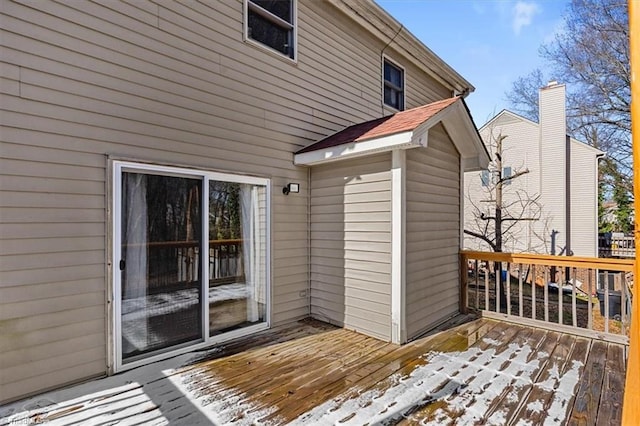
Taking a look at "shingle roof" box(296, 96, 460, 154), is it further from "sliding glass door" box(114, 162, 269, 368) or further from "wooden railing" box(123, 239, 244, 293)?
"wooden railing" box(123, 239, 244, 293)

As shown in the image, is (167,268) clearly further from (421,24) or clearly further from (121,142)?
(421,24)

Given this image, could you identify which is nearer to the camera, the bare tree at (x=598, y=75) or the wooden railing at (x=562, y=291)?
the wooden railing at (x=562, y=291)

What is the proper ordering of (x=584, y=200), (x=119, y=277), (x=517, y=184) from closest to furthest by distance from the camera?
(x=119, y=277) < (x=584, y=200) < (x=517, y=184)

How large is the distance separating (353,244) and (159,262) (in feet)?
7.49

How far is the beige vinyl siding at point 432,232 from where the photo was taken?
167 inches

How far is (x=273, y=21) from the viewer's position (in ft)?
15.4

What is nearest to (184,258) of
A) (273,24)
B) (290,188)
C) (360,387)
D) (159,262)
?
(159,262)

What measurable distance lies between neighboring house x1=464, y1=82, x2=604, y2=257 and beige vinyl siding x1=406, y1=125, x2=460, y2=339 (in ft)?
27.1

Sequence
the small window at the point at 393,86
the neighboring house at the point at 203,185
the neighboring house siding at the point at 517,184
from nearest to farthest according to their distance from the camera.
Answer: the neighboring house at the point at 203,185 < the small window at the point at 393,86 < the neighboring house siding at the point at 517,184

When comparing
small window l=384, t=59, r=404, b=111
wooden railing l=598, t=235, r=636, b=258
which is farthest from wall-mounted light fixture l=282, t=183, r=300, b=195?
wooden railing l=598, t=235, r=636, b=258

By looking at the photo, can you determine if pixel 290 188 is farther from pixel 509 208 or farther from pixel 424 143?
pixel 509 208

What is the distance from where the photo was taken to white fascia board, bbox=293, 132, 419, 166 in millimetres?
→ 3801

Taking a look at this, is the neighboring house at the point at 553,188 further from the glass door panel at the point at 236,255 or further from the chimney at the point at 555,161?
the glass door panel at the point at 236,255

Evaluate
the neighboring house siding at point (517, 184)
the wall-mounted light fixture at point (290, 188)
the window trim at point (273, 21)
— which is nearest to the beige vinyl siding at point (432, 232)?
the wall-mounted light fixture at point (290, 188)
